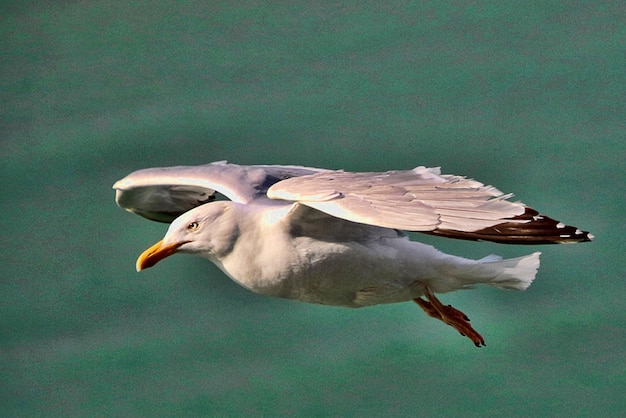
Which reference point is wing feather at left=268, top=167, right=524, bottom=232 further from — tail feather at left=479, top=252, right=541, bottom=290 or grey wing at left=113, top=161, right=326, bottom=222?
grey wing at left=113, top=161, right=326, bottom=222

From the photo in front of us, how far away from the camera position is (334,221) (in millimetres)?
4711

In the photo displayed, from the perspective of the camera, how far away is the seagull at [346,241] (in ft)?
14.0

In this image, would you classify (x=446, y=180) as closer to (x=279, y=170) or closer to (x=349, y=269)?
(x=349, y=269)

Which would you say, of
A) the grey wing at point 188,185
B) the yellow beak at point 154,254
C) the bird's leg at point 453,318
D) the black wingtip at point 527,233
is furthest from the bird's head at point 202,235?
the black wingtip at point 527,233

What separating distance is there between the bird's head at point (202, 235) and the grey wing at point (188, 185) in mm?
356

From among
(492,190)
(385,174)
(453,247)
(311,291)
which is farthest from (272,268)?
(453,247)

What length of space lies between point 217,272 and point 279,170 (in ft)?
10.3

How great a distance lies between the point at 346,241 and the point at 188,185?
117 centimetres

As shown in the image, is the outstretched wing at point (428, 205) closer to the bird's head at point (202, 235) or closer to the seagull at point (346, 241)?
the seagull at point (346, 241)

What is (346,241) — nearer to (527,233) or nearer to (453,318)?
(453,318)

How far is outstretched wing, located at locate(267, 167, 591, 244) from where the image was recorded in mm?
4035

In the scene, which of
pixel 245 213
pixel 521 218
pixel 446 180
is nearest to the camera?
pixel 521 218

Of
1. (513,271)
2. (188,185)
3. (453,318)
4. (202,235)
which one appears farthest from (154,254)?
(513,271)

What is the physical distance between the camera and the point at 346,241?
4.73m
